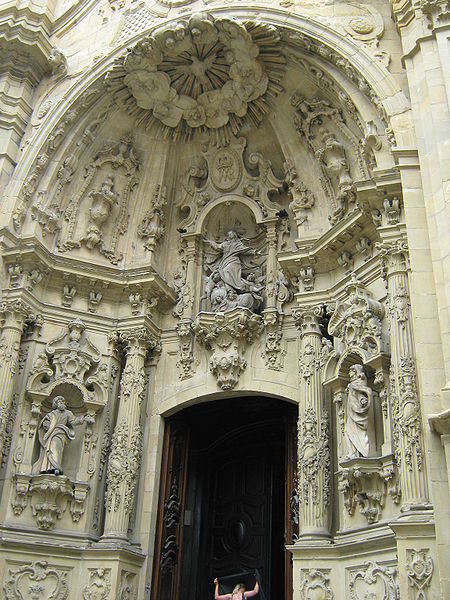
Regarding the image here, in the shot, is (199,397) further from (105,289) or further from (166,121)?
(166,121)

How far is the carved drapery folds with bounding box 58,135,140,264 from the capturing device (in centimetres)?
1100

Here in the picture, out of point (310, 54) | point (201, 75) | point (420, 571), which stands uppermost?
point (201, 75)

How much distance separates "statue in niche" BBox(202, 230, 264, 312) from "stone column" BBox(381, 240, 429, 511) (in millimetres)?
2609

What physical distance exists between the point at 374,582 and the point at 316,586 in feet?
2.65

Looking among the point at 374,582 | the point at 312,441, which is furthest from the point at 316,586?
the point at 312,441

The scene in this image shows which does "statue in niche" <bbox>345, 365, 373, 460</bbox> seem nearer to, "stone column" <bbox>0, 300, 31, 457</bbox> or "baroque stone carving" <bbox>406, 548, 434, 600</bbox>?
"baroque stone carving" <bbox>406, 548, 434, 600</bbox>

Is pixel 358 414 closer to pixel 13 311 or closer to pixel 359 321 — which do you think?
pixel 359 321

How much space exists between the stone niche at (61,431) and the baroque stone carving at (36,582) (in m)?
0.50

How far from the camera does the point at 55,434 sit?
956 centimetres

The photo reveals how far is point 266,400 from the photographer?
1113cm

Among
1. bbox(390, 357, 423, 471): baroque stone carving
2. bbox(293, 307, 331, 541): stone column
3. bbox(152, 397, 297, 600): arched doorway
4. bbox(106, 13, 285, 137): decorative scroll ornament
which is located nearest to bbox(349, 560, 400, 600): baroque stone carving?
bbox(293, 307, 331, 541): stone column

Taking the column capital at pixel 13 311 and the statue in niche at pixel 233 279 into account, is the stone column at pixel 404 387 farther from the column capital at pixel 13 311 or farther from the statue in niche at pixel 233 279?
the column capital at pixel 13 311

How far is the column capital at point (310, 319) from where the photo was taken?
9.63 m

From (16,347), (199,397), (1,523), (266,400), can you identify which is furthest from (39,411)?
(266,400)
